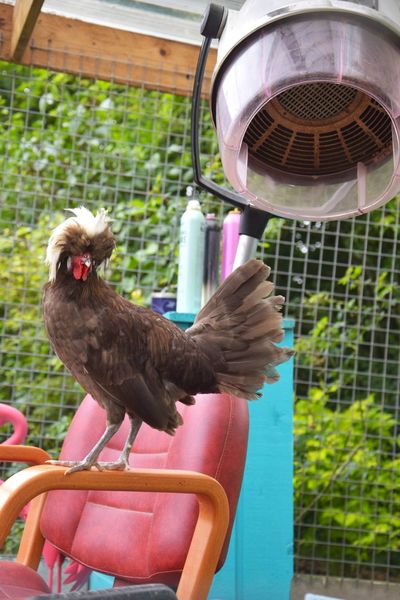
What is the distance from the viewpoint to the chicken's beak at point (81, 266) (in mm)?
1332

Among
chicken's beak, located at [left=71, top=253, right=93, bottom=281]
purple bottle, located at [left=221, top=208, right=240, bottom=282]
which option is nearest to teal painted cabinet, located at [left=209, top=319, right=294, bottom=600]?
purple bottle, located at [left=221, top=208, right=240, bottom=282]

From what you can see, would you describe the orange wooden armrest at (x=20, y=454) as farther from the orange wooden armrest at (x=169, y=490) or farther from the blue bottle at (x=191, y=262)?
the blue bottle at (x=191, y=262)

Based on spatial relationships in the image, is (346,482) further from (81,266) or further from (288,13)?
(288,13)

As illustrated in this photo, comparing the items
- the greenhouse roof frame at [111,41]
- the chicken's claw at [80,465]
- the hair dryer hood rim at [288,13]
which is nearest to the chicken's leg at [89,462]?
the chicken's claw at [80,465]

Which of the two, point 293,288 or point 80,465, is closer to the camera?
point 80,465

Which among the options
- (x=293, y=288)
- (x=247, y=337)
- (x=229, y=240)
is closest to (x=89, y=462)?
(x=247, y=337)

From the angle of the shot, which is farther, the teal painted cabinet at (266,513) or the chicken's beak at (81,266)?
the teal painted cabinet at (266,513)

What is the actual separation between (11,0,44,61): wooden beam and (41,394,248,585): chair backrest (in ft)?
4.20

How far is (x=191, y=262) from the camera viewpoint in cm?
235

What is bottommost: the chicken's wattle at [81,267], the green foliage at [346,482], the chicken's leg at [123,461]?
the green foliage at [346,482]

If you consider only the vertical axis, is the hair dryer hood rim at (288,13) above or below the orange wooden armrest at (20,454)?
above

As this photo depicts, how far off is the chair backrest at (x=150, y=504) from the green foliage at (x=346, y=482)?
168 centimetres

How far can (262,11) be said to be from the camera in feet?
4.18

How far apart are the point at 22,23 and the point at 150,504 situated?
5.31 ft
